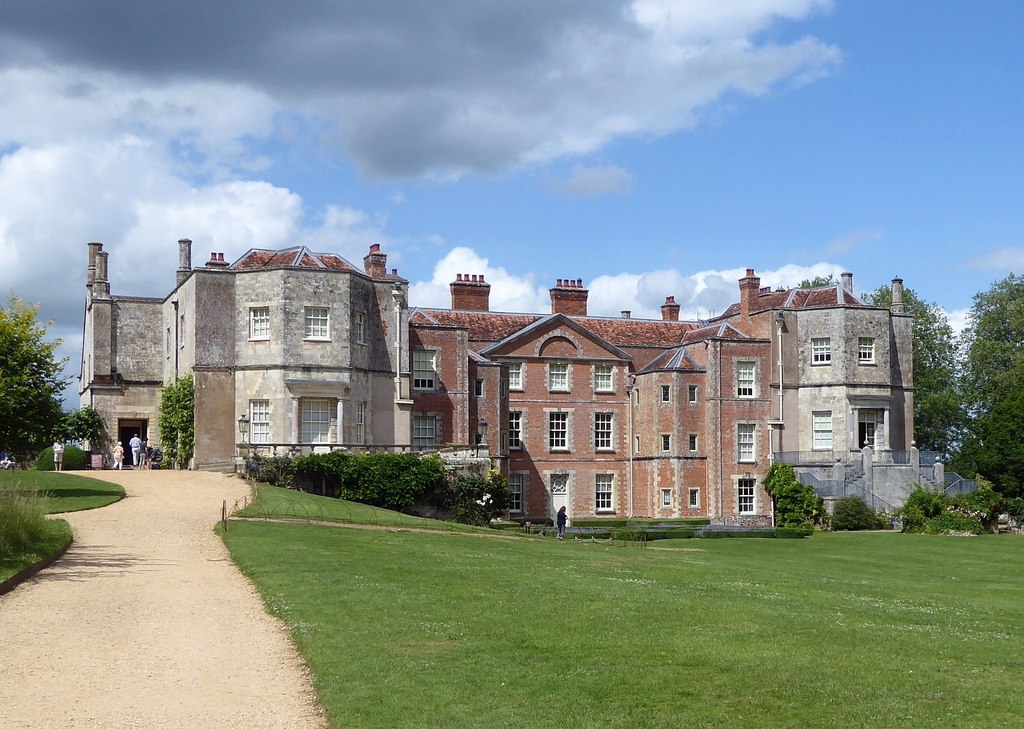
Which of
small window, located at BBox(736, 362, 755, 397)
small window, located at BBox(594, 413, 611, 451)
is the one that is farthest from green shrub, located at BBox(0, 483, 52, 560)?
small window, located at BBox(736, 362, 755, 397)

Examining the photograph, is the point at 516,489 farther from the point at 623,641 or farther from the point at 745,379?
the point at 623,641

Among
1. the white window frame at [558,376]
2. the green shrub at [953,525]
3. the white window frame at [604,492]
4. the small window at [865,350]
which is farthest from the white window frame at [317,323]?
the small window at [865,350]

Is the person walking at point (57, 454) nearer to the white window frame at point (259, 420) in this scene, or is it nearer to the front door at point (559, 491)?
the white window frame at point (259, 420)

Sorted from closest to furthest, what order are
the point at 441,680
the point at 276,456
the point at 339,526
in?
the point at 441,680
the point at 339,526
the point at 276,456

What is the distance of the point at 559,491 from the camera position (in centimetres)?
5294

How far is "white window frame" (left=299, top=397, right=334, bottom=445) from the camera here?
41531mm

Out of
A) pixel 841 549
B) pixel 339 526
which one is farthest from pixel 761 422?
pixel 339 526

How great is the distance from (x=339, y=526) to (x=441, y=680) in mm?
17097

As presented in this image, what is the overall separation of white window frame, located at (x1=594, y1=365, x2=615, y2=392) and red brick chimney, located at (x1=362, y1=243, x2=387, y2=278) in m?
11.4

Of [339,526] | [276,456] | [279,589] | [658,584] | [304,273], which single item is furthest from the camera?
[304,273]

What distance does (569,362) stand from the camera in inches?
2111

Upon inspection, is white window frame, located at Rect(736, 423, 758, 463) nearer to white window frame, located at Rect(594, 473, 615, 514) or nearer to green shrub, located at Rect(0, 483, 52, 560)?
white window frame, located at Rect(594, 473, 615, 514)

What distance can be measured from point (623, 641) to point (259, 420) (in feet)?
101

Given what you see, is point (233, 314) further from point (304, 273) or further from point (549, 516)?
point (549, 516)
